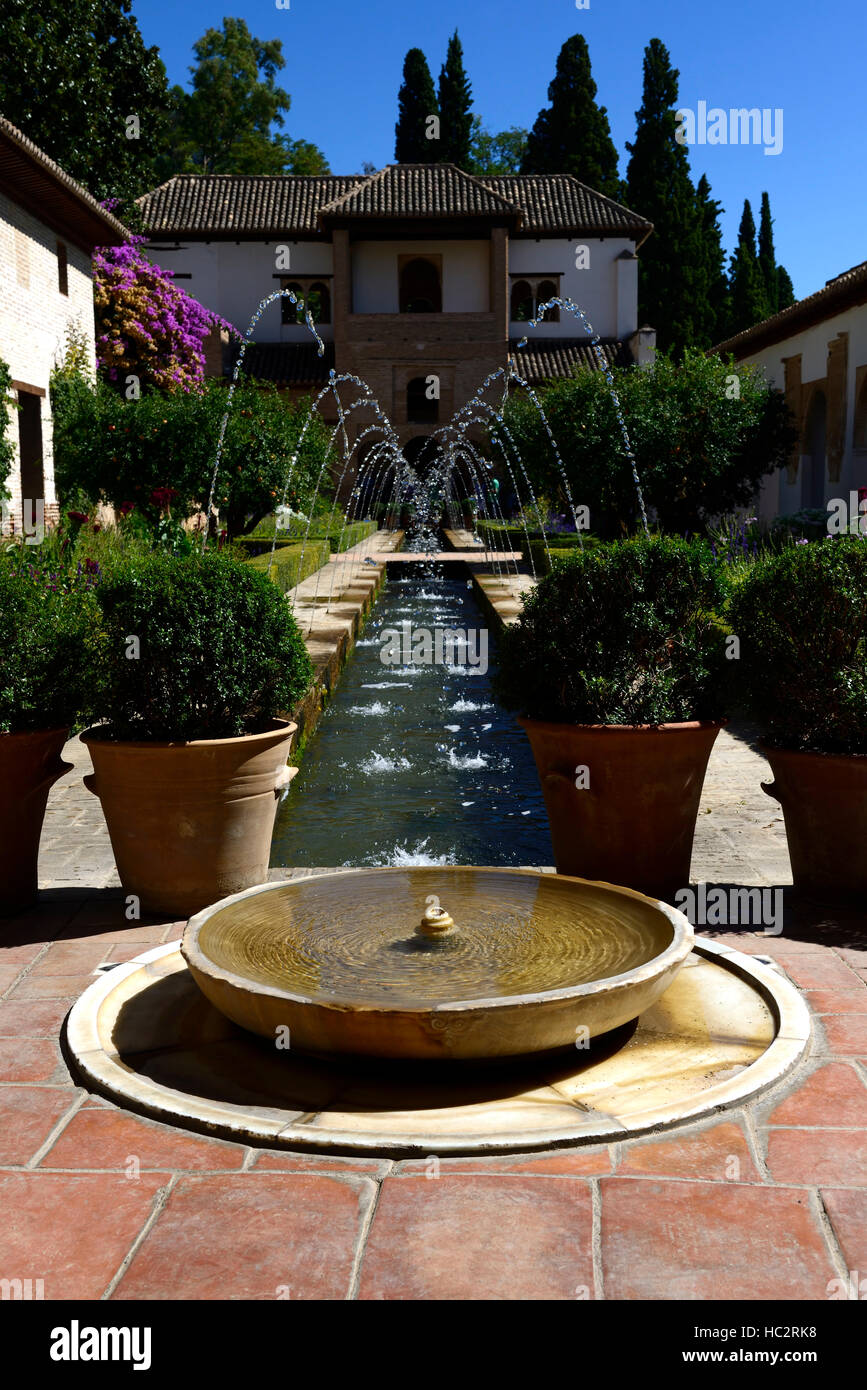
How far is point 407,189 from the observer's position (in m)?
32.2

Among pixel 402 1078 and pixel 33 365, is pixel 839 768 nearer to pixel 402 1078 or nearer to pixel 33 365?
pixel 402 1078

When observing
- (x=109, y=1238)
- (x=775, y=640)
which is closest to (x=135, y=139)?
(x=775, y=640)

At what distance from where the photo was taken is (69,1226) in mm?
2066

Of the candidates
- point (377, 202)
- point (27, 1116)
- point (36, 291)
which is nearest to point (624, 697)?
point (27, 1116)

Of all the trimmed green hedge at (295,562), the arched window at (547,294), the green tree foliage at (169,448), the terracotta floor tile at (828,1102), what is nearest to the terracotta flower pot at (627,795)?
the terracotta floor tile at (828,1102)

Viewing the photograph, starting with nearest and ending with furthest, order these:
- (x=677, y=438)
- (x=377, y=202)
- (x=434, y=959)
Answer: (x=434, y=959) < (x=677, y=438) < (x=377, y=202)

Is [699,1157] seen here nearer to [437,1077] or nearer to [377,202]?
[437,1077]

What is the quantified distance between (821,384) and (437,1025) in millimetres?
18236

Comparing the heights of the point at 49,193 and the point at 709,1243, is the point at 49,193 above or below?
above

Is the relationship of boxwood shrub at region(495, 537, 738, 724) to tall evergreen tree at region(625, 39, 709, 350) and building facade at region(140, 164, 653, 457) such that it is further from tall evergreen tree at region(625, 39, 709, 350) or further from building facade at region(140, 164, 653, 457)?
tall evergreen tree at region(625, 39, 709, 350)

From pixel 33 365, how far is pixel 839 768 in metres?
14.6
